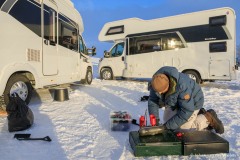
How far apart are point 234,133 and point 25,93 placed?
14.3 feet

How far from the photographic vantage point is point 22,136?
3.76 meters

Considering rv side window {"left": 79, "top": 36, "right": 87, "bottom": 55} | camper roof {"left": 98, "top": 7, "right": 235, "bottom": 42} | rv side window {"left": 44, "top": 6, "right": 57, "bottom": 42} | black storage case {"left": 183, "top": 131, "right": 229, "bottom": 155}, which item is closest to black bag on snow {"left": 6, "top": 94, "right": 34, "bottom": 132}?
black storage case {"left": 183, "top": 131, "right": 229, "bottom": 155}

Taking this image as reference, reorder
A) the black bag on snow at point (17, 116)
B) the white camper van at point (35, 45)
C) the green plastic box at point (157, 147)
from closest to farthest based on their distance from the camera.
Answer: the green plastic box at point (157, 147) < the black bag on snow at point (17, 116) < the white camper van at point (35, 45)

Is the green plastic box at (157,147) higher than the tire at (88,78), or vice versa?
the tire at (88,78)

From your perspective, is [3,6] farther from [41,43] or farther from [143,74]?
[143,74]

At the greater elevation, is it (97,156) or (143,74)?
(143,74)

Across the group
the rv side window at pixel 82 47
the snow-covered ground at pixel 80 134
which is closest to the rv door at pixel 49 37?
the snow-covered ground at pixel 80 134

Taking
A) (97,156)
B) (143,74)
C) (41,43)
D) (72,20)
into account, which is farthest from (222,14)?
(97,156)

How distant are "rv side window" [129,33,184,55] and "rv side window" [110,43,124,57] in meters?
0.71

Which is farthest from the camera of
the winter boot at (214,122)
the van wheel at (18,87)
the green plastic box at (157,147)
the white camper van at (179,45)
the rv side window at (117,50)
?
the rv side window at (117,50)

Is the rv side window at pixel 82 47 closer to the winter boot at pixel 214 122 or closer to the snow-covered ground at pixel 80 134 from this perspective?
the snow-covered ground at pixel 80 134

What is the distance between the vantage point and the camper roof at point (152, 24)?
10694 mm

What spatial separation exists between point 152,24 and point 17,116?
9.20 metres

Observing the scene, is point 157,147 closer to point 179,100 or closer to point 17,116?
point 179,100
